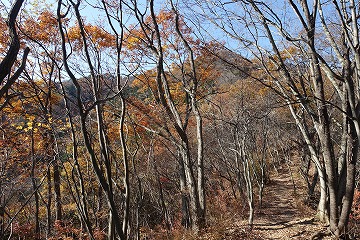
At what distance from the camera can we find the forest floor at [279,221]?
293 inches

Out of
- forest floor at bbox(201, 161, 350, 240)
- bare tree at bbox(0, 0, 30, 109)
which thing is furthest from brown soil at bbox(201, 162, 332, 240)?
bare tree at bbox(0, 0, 30, 109)

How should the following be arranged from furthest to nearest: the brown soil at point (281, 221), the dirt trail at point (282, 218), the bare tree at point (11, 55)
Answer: the dirt trail at point (282, 218), the brown soil at point (281, 221), the bare tree at point (11, 55)

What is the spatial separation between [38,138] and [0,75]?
10393 millimetres

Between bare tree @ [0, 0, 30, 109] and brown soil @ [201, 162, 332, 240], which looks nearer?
bare tree @ [0, 0, 30, 109]

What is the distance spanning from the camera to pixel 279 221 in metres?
9.96

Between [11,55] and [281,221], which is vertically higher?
[11,55]

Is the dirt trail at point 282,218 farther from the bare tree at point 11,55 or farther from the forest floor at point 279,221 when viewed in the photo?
the bare tree at point 11,55

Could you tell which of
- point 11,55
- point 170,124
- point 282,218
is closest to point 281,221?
point 282,218

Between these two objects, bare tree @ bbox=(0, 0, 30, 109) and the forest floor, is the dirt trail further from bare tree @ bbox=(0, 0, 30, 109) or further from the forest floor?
bare tree @ bbox=(0, 0, 30, 109)

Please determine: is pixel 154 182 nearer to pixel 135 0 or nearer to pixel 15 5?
pixel 135 0

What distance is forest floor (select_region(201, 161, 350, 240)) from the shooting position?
745 cm

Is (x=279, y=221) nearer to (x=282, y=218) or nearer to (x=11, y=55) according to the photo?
(x=282, y=218)

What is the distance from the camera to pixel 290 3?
5.04 metres

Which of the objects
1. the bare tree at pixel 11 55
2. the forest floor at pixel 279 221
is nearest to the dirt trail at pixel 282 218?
the forest floor at pixel 279 221
